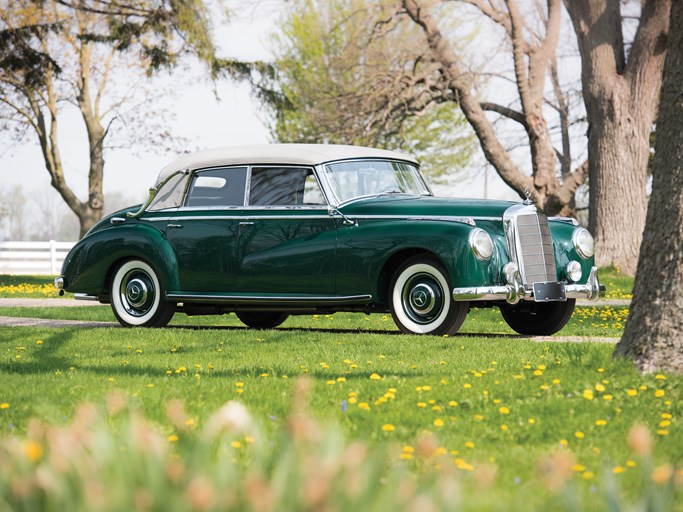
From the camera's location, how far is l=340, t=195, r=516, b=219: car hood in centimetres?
1050

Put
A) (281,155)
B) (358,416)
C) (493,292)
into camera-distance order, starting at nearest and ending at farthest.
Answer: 1. (358,416)
2. (493,292)
3. (281,155)

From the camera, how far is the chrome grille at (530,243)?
10469 mm

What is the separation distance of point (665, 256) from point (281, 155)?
540 centimetres

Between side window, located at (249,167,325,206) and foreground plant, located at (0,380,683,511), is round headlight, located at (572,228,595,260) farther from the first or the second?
foreground plant, located at (0,380,683,511)

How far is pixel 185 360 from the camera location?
858 centimetres

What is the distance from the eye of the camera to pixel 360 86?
79.9 feet

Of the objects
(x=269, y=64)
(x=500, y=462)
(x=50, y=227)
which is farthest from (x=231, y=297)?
(x=50, y=227)

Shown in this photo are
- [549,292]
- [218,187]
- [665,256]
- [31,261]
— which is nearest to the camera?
[665,256]

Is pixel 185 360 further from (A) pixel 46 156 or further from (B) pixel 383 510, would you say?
(A) pixel 46 156

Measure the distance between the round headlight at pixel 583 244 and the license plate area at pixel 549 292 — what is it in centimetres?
64

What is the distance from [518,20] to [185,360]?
54.5ft

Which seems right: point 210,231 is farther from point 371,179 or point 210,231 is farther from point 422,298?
point 422,298

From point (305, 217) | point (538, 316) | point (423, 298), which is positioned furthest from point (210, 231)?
point (538, 316)

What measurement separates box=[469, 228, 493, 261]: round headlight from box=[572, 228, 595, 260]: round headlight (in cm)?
141
